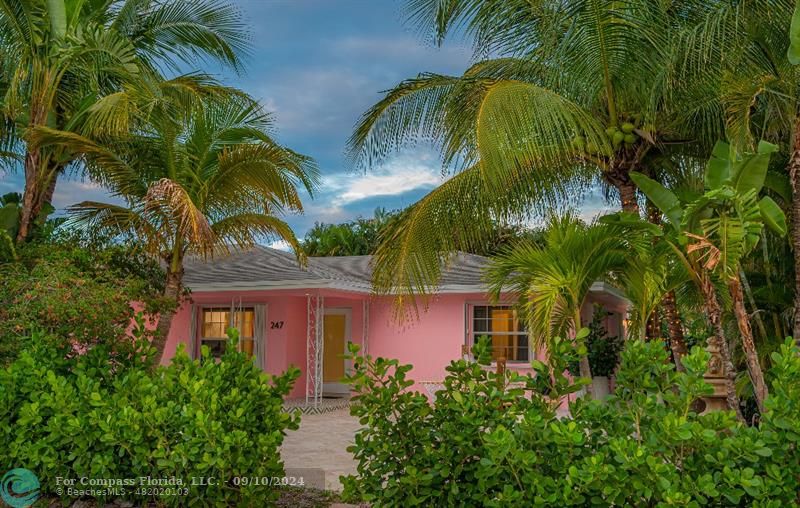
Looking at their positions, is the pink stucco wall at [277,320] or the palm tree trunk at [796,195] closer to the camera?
the palm tree trunk at [796,195]

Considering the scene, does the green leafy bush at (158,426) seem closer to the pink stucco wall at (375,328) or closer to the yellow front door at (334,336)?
the pink stucco wall at (375,328)

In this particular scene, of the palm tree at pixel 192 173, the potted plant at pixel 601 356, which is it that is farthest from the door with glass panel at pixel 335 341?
the palm tree at pixel 192 173

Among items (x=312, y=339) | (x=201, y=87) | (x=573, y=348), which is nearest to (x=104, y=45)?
(x=201, y=87)

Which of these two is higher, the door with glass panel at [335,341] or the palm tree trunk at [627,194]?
the palm tree trunk at [627,194]

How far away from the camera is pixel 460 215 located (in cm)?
834

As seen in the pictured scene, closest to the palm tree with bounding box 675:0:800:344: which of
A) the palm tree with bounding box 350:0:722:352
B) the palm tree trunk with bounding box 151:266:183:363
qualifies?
the palm tree with bounding box 350:0:722:352

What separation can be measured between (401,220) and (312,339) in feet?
27.6

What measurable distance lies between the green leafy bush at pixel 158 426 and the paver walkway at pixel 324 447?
2.00 metres

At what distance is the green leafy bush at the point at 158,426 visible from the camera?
4.82 m

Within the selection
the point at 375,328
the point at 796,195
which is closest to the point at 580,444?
the point at 796,195

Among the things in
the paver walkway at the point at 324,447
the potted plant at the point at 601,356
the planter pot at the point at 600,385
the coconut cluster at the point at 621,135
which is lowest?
the paver walkway at the point at 324,447

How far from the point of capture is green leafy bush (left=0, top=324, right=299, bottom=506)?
4.82 metres

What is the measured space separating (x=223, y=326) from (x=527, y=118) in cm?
1208

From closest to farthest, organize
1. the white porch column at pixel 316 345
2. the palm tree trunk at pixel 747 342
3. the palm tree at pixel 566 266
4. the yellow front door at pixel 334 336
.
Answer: the palm tree trunk at pixel 747 342 < the palm tree at pixel 566 266 < the white porch column at pixel 316 345 < the yellow front door at pixel 334 336
